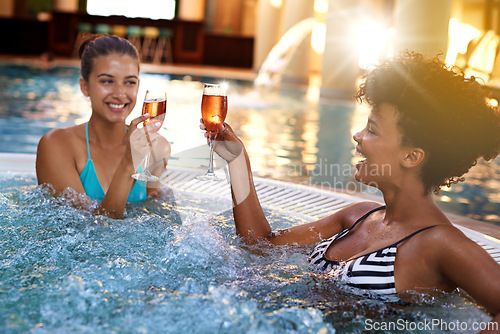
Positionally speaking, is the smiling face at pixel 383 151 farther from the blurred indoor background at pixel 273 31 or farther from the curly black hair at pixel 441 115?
the blurred indoor background at pixel 273 31

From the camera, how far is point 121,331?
1.51 m

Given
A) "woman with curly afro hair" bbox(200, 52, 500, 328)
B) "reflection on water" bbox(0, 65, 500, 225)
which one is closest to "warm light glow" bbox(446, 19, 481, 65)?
"reflection on water" bbox(0, 65, 500, 225)

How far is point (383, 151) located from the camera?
1.77 m

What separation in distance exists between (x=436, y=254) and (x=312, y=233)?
69 cm

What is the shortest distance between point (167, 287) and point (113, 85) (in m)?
1.17

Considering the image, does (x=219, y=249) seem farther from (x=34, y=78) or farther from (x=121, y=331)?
(x=34, y=78)

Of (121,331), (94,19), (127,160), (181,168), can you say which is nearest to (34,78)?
(94,19)

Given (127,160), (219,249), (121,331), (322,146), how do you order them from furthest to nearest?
(322,146)
(127,160)
(219,249)
(121,331)

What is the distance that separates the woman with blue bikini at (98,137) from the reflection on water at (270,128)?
0.82 meters

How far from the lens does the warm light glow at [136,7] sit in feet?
65.0

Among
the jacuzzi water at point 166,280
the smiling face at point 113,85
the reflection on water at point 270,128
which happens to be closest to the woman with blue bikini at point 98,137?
the smiling face at point 113,85

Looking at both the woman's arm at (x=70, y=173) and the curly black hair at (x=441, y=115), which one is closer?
the curly black hair at (x=441, y=115)

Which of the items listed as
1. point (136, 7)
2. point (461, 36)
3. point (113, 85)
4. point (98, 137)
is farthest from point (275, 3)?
point (113, 85)

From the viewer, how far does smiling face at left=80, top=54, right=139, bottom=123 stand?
2.63 m
